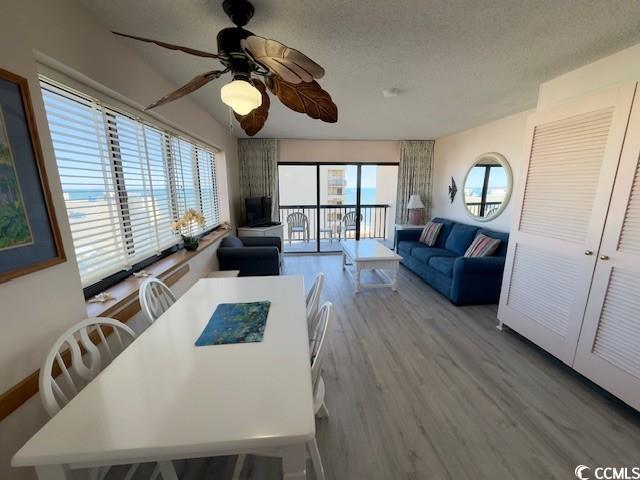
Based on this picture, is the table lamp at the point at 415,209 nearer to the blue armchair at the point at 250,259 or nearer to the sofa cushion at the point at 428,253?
the sofa cushion at the point at 428,253

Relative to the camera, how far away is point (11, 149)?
0.96 metres

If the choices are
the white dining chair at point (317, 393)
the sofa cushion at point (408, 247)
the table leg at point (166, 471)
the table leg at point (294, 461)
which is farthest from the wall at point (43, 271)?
the sofa cushion at point (408, 247)

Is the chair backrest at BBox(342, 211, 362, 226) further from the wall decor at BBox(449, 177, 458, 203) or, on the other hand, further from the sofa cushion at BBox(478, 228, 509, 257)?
the sofa cushion at BBox(478, 228, 509, 257)

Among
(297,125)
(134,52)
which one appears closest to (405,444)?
(134,52)

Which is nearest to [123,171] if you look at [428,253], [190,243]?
[190,243]

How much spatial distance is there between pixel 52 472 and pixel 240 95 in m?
1.45

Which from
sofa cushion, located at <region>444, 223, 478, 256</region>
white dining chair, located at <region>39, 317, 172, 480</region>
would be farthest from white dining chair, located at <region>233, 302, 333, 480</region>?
sofa cushion, located at <region>444, 223, 478, 256</region>

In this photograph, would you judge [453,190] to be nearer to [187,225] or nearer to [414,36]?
[414,36]

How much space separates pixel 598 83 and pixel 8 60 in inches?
133

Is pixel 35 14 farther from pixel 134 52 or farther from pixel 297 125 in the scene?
pixel 297 125

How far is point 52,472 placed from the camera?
71 cm

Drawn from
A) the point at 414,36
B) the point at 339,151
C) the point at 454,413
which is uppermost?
the point at 414,36

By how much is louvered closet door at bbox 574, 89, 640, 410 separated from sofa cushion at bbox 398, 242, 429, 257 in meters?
2.43

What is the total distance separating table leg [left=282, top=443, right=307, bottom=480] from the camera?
80 centimetres
